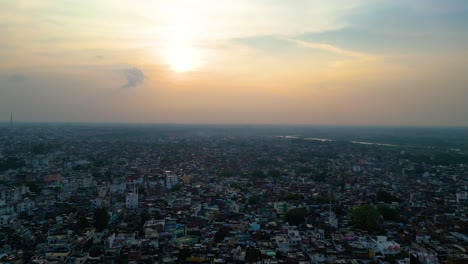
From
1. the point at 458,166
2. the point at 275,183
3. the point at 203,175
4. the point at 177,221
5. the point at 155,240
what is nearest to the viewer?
the point at 155,240

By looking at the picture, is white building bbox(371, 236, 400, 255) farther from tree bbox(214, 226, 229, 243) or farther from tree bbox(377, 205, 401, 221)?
tree bbox(214, 226, 229, 243)

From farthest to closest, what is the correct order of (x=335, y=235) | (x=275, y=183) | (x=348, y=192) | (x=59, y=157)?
(x=59, y=157) → (x=275, y=183) → (x=348, y=192) → (x=335, y=235)

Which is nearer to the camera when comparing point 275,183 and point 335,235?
point 335,235

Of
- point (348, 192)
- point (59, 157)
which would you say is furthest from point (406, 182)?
point (59, 157)

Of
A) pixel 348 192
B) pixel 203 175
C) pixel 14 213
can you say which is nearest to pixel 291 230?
pixel 348 192

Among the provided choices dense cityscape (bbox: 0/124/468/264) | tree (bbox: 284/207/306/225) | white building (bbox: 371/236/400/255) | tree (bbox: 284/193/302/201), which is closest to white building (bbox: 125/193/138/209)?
dense cityscape (bbox: 0/124/468/264)

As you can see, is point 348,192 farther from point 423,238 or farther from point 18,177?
point 18,177

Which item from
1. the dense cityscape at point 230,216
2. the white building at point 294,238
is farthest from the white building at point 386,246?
the white building at point 294,238

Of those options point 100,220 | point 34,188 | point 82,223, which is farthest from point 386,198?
point 34,188
